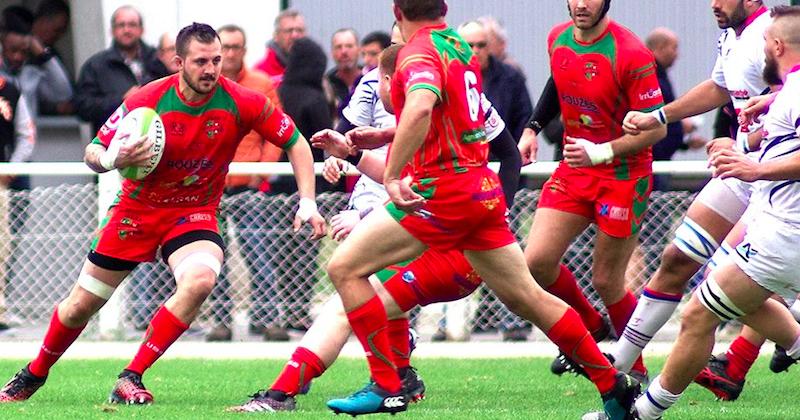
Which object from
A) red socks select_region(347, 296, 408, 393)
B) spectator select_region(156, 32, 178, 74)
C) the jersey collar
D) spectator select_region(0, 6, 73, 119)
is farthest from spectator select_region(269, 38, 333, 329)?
red socks select_region(347, 296, 408, 393)

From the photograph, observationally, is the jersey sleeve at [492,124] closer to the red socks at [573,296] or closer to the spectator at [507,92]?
the red socks at [573,296]

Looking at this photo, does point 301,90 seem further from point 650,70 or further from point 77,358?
point 650,70

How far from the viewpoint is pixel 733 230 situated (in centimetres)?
857

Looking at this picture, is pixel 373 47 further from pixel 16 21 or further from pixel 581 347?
pixel 581 347

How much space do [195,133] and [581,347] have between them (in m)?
2.57

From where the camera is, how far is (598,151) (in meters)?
8.91

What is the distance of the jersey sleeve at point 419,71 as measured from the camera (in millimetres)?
7152

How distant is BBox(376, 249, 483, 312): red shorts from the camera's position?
8.50 meters

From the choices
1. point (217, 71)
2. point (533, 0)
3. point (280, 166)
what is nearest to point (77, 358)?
point (280, 166)

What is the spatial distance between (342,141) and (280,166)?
4169 mm

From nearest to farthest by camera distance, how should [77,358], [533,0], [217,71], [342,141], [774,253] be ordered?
[774,253] → [342,141] → [217,71] → [77,358] → [533,0]

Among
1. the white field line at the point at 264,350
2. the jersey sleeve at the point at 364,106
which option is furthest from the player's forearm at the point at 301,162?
the white field line at the point at 264,350

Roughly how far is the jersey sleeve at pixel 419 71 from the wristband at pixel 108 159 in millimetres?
1935

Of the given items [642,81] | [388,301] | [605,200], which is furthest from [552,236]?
[388,301]
